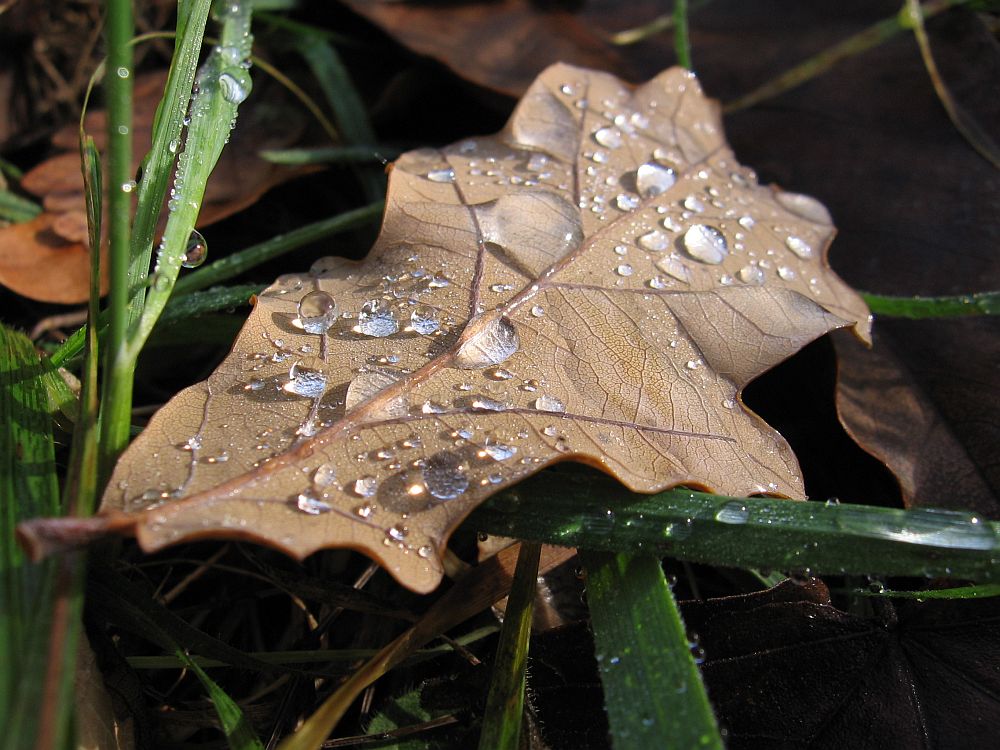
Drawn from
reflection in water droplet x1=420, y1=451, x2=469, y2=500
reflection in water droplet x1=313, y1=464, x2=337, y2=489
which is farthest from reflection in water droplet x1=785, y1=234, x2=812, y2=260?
A: reflection in water droplet x1=313, y1=464, x2=337, y2=489

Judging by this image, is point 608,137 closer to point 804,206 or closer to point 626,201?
point 626,201

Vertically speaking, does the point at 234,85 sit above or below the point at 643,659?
above

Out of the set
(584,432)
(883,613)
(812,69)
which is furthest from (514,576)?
(812,69)

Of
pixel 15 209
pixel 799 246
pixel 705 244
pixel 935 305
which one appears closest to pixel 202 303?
pixel 15 209

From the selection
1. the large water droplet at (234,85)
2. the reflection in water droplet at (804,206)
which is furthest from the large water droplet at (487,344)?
the reflection in water droplet at (804,206)

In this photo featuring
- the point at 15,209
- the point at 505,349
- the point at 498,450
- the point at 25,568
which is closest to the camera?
the point at 25,568

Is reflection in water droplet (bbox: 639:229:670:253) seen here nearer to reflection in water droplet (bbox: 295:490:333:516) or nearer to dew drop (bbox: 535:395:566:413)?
dew drop (bbox: 535:395:566:413)
